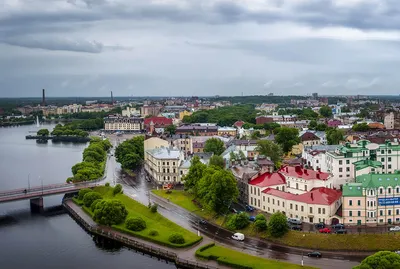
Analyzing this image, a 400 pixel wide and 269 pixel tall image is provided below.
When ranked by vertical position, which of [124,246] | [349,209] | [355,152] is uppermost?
[355,152]

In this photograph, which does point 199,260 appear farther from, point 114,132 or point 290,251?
point 114,132

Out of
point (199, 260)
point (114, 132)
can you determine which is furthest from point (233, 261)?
point (114, 132)

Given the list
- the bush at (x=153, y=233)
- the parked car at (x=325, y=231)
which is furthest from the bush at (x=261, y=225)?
the bush at (x=153, y=233)

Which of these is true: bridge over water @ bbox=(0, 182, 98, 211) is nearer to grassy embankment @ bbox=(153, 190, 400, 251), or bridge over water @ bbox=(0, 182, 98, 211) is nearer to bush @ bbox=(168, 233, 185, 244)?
bush @ bbox=(168, 233, 185, 244)

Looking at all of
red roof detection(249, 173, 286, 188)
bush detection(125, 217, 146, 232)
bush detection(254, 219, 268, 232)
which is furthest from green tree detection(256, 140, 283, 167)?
bush detection(125, 217, 146, 232)

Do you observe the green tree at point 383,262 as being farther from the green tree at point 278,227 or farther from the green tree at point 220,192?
the green tree at point 220,192

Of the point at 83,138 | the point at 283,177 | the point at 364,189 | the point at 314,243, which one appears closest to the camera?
the point at 314,243
